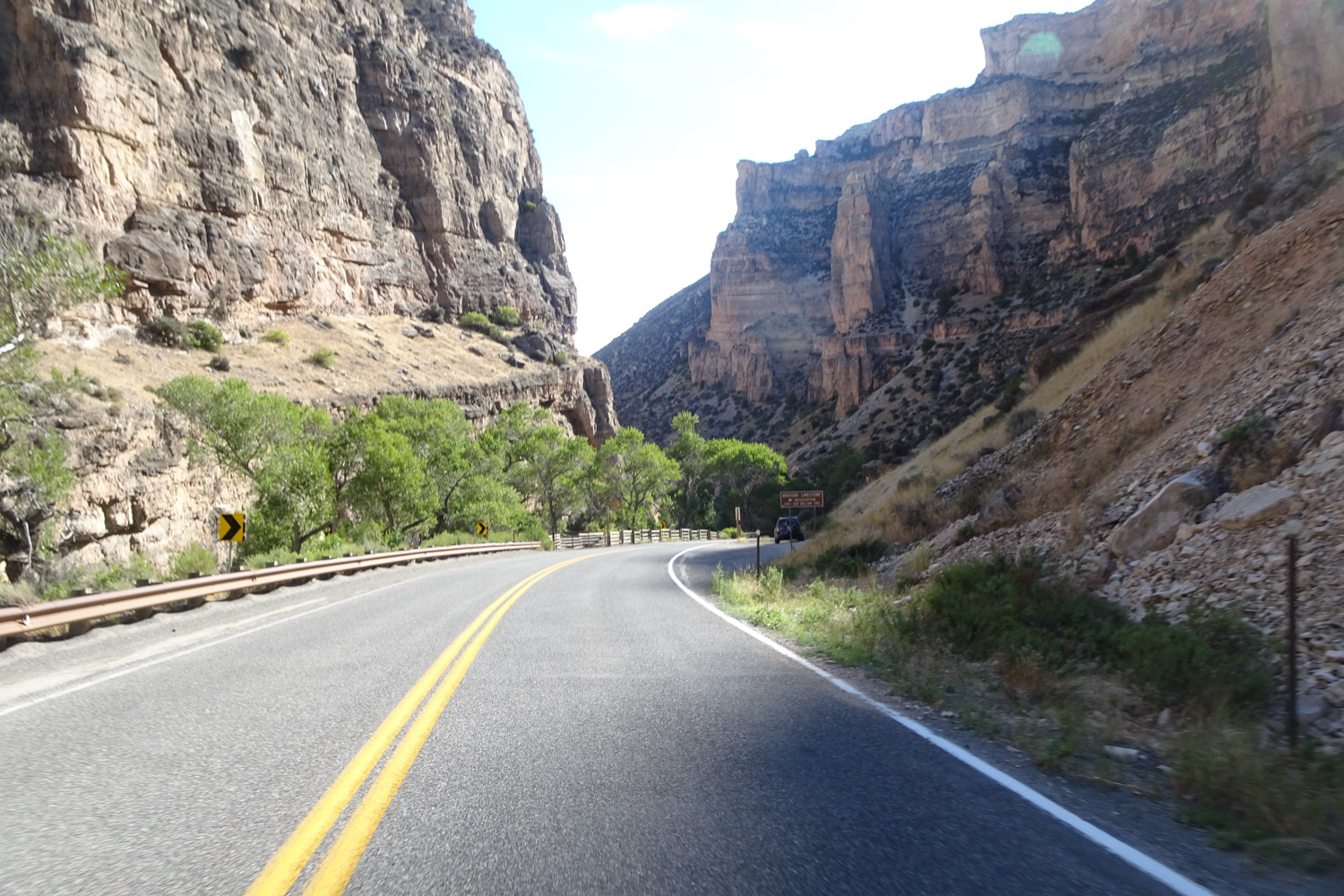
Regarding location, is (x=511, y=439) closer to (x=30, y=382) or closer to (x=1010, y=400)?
(x=30, y=382)

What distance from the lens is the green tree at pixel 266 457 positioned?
2823 cm

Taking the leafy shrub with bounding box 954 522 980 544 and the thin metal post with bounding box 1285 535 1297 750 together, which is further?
the leafy shrub with bounding box 954 522 980 544

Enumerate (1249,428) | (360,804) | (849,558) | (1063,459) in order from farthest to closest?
(849,558), (1063,459), (1249,428), (360,804)

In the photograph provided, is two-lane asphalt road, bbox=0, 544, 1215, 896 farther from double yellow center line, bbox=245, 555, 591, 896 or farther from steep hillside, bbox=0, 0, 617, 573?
steep hillside, bbox=0, 0, 617, 573

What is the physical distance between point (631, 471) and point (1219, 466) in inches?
2202

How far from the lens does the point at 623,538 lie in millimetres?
53406

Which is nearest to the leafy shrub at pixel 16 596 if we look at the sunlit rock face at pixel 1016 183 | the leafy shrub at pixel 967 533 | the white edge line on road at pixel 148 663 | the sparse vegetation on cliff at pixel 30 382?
the white edge line on road at pixel 148 663

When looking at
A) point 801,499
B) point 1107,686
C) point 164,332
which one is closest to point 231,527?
point 801,499

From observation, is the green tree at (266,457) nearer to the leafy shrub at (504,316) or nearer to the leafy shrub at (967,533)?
the leafy shrub at (967,533)

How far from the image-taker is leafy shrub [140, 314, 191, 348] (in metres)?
43.4

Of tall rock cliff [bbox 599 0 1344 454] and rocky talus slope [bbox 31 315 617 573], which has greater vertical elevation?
A: tall rock cliff [bbox 599 0 1344 454]

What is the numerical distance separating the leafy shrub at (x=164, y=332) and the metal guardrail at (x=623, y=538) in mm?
24461

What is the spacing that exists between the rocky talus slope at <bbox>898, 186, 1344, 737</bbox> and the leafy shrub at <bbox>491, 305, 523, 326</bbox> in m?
64.6

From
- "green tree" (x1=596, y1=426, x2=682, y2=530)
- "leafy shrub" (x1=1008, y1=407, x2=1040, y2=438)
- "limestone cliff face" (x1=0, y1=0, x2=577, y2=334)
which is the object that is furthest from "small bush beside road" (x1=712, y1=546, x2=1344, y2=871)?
"green tree" (x1=596, y1=426, x2=682, y2=530)
